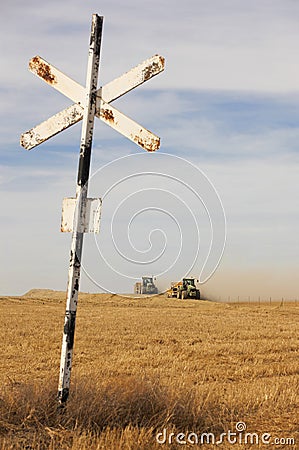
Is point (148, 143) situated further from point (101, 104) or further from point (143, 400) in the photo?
point (143, 400)

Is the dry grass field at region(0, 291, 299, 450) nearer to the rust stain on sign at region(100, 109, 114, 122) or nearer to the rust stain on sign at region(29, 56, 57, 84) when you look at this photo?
the rust stain on sign at region(100, 109, 114, 122)

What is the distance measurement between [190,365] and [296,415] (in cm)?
677

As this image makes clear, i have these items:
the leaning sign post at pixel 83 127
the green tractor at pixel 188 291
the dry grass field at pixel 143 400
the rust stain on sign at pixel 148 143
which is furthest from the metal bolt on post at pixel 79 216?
the green tractor at pixel 188 291

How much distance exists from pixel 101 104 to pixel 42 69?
923 mm

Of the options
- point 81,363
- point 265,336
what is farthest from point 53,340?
point 265,336

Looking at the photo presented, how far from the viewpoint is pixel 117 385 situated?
7.41 m

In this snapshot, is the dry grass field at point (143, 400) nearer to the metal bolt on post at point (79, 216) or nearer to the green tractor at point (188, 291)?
the metal bolt on post at point (79, 216)

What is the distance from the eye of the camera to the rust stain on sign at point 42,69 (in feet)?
24.6

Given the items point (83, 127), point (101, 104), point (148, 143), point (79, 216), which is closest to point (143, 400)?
point (79, 216)

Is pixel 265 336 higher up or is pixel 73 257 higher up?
pixel 73 257

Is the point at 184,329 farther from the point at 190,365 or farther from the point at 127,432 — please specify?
the point at 127,432

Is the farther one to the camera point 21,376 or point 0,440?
point 21,376

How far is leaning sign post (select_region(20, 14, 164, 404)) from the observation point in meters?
6.95

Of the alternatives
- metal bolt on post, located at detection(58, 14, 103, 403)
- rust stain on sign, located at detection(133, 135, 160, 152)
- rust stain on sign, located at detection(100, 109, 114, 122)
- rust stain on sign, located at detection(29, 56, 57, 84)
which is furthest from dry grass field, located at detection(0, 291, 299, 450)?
rust stain on sign, located at detection(29, 56, 57, 84)
